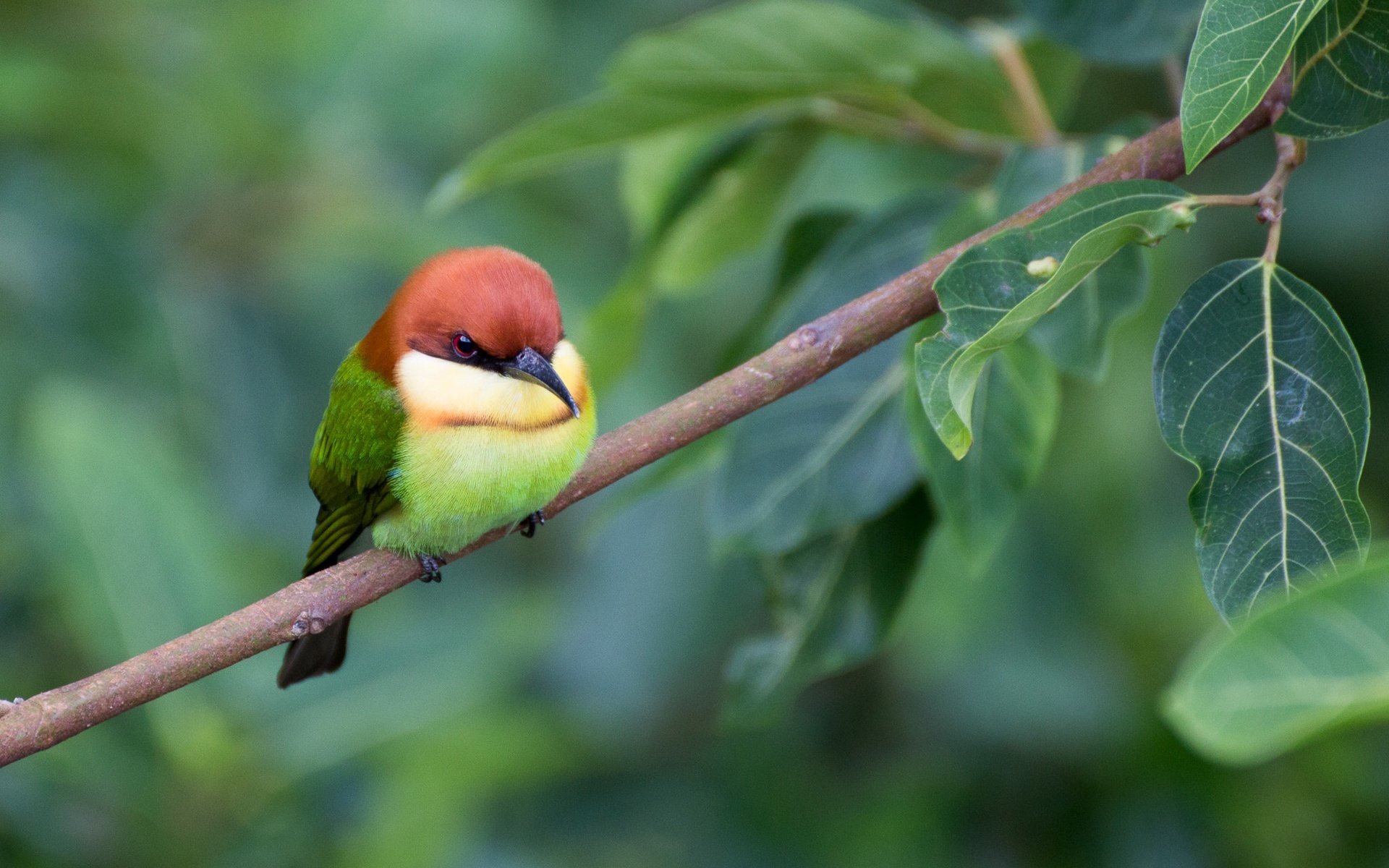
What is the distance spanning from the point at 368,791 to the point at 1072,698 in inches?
71.7

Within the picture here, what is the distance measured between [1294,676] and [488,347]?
162 centimetres

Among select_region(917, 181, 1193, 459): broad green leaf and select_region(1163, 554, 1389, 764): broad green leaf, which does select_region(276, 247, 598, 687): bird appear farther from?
select_region(1163, 554, 1389, 764): broad green leaf

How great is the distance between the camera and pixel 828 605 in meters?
2.24

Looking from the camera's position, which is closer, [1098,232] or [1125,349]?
[1098,232]

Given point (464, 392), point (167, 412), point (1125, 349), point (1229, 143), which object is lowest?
point (1125, 349)

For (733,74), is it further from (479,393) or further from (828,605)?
(828,605)

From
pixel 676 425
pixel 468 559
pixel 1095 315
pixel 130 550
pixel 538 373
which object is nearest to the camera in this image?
pixel 676 425

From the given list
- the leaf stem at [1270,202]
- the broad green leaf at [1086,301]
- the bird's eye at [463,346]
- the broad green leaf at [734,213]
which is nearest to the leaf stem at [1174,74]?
the broad green leaf at [1086,301]

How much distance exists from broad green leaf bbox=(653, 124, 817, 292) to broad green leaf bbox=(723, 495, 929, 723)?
582 millimetres

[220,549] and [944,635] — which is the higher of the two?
[220,549]

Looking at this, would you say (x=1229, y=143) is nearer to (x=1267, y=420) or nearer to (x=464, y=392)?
(x=1267, y=420)

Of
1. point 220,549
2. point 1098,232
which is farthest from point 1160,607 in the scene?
point 1098,232

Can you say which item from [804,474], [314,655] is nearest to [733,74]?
[804,474]

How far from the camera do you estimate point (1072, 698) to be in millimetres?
3695
